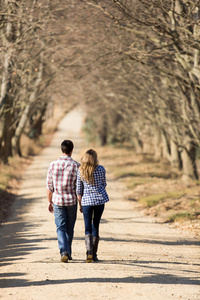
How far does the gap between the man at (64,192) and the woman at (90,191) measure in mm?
152

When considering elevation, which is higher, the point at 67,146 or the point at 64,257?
the point at 67,146

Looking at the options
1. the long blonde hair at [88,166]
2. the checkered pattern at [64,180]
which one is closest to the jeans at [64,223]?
the checkered pattern at [64,180]

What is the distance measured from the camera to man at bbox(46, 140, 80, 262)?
25.4 ft

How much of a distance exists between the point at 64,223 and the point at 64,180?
0.66 meters

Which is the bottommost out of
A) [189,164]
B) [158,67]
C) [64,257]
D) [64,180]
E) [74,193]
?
[189,164]

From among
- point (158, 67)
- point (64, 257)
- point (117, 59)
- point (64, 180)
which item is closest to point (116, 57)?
point (117, 59)

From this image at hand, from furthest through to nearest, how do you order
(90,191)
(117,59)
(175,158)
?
1. (175,158)
2. (117,59)
3. (90,191)

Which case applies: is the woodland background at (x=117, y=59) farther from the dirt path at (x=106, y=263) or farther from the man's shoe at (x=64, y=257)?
the man's shoe at (x=64, y=257)

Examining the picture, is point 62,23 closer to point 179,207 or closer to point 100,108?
point 179,207

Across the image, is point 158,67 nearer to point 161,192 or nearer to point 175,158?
point 161,192

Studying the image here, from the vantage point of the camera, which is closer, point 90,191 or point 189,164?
point 90,191

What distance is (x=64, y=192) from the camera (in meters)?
7.75

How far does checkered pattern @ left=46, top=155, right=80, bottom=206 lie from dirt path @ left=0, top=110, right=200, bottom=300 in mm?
946

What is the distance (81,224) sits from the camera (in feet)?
40.2
